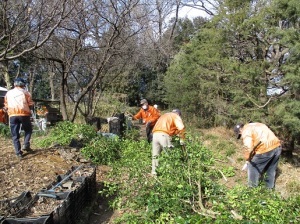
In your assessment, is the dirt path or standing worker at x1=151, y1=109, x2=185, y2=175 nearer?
the dirt path

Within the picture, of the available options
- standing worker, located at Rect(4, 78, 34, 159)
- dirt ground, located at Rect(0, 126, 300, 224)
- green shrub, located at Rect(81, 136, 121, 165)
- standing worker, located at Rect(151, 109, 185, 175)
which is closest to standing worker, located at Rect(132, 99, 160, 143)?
green shrub, located at Rect(81, 136, 121, 165)

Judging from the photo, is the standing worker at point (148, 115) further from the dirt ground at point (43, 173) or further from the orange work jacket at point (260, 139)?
the orange work jacket at point (260, 139)

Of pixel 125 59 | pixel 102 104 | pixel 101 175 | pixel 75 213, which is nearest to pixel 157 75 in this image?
pixel 102 104

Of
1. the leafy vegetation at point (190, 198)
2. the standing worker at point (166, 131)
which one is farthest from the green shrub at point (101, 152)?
the standing worker at point (166, 131)

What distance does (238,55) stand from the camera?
36.9 feet

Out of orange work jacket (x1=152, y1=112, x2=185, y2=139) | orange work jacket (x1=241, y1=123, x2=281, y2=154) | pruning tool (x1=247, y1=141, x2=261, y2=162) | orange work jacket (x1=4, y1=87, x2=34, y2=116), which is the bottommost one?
pruning tool (x1=247, y1=141, x2=261, y2=162)

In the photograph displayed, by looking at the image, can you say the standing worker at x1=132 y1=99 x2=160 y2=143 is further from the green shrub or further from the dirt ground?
the dirt ground

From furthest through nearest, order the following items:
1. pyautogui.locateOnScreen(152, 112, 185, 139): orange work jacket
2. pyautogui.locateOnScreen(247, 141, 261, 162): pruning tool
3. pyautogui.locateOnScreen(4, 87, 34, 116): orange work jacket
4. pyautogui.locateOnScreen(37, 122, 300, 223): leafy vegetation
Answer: pyautogui.locateOnScreen(4, 87, 34, 116): orange work jacket → pyautogui.locateOnScreen(152, 112, 185, 139): orange work jacket → pyautogui.locateOnScreen(247, 141, 261, 162): pruning tool → pyautogui.locateOnScreen(37, 122, 300, 223): leafy vegetation

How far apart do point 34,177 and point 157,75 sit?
75.2ft

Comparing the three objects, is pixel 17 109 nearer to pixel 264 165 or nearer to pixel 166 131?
pixel 166 131

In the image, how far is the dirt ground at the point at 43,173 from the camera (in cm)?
482

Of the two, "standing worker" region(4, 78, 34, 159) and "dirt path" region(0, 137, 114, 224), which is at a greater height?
"standing worker" region(4, 78, 34, 159)

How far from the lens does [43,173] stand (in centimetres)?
546

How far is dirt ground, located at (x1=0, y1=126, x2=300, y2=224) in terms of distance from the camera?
15.8 ft
